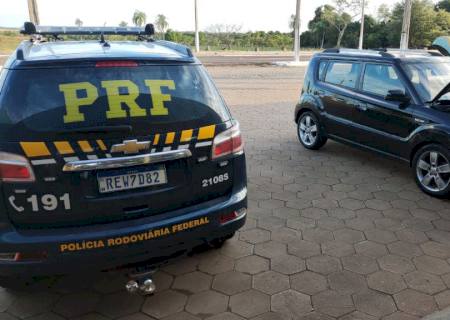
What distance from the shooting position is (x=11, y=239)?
227 centimetres

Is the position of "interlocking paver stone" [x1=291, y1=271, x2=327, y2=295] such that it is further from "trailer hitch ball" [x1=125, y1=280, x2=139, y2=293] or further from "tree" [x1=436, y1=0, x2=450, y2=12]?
"tree" [x1=436, y1=0, x2=450, y2=12]

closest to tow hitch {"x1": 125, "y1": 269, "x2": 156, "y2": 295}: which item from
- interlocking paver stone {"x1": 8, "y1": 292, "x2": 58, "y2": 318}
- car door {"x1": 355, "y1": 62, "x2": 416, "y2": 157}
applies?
interlocking paver stone {"x1": 8, "y1": 292, "x2": 58, "y2": 318}

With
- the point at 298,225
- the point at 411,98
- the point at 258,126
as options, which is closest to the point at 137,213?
the point at 298,225

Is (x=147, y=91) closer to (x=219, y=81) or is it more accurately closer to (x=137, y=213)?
(x=137, y=213)

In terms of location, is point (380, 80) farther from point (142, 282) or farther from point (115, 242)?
point (115, 242)

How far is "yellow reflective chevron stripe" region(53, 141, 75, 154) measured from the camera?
228cm

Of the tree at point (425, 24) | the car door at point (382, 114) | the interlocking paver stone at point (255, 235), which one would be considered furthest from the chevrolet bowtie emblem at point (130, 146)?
the tree at point (425, 24)

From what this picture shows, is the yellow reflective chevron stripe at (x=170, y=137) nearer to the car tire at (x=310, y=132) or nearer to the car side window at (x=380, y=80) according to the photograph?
the car side window at (x=380, y=80)

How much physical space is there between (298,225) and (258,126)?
16.0 feet

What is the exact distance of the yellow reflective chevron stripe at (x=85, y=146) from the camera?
7.60 feet

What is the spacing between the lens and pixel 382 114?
5434mm

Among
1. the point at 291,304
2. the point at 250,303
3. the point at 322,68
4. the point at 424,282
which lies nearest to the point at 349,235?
the point at 424,282

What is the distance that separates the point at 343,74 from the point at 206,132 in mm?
4180

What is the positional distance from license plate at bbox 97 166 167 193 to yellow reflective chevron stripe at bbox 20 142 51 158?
322mm
